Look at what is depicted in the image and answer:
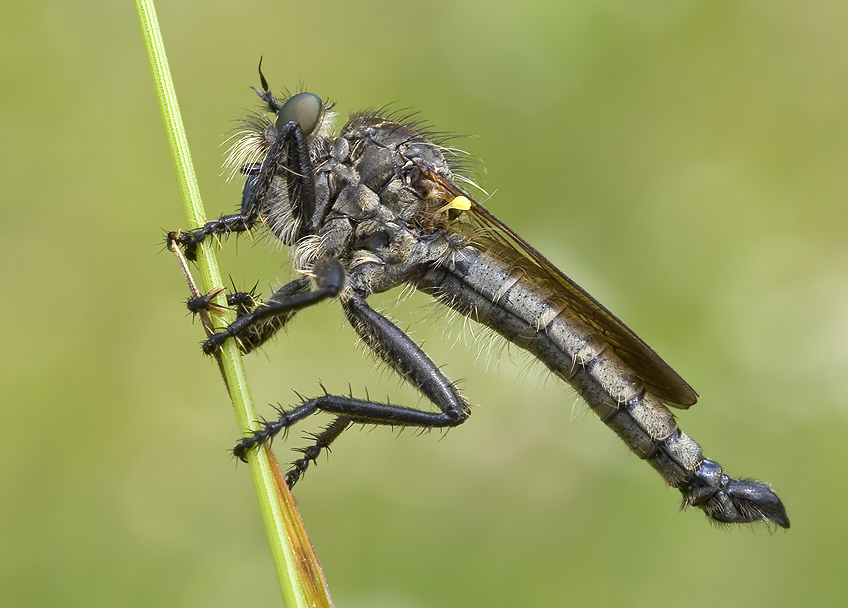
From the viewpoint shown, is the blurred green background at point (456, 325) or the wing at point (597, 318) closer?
the wing at point (597, 318)

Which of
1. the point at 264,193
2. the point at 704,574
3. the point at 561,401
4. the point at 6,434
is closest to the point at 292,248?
the point at 264,193

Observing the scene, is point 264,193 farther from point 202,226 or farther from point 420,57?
point 420,57

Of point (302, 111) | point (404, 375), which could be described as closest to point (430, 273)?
point (404, 375)

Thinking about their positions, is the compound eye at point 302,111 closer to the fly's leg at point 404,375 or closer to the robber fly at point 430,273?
the robber fly at point 430,273

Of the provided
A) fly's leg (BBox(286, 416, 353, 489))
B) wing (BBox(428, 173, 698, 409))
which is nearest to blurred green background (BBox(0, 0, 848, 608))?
fly's leg (BBox(286, 416, 353, 489))

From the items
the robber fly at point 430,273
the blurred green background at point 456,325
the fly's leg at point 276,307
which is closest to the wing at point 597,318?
the robber fly at point 430,273

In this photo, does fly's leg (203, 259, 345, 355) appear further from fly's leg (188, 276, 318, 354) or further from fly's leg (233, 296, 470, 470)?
fly's leg (233, 296, 470, 470)
